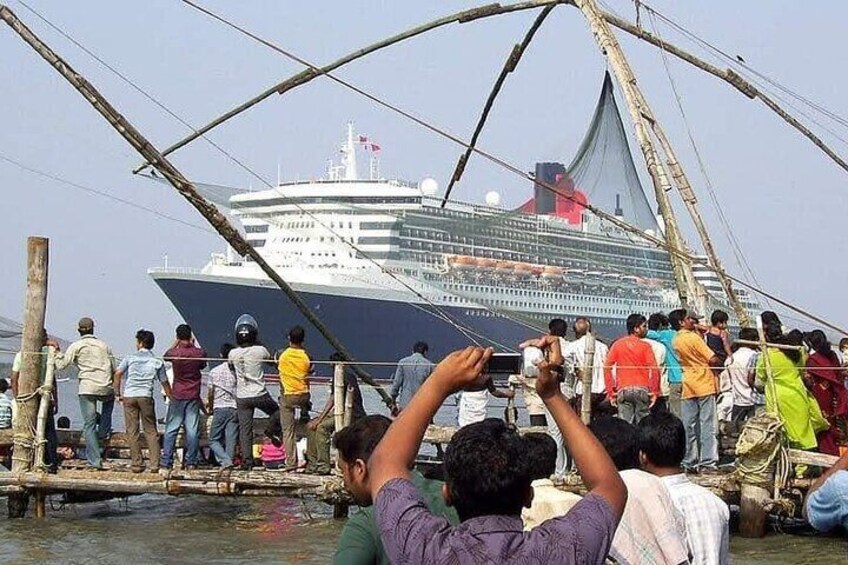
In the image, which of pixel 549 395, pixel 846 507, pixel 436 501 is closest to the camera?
pixel 549 395

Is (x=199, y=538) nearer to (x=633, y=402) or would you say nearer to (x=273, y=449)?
(x=273, y=449)

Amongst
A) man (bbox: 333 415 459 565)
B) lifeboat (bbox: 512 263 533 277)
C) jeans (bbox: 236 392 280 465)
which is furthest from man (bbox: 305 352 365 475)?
lifeboat (bbox: 512 263 533 277)

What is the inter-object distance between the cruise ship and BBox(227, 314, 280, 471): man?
32374 millimetres

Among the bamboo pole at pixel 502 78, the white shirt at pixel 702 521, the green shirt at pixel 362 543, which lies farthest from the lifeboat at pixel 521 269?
the green shirt at pixel 362 543

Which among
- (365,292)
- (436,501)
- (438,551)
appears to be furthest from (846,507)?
(365,292)

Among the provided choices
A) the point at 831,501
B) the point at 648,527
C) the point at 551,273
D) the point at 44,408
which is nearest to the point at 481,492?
the point at 648,527

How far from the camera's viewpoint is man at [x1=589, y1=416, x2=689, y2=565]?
3.63 meters

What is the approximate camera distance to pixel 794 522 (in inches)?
424

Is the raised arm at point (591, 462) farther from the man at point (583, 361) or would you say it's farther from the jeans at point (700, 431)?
the jeans at point (700, 431)

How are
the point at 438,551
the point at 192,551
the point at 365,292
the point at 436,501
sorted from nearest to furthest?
the point at 438,551
the point at 436,501
the point at 192,551
the point at 365,292

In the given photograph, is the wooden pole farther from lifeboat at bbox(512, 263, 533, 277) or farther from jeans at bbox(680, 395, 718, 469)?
lifeboat at bbox(512, 263, 533, 277)

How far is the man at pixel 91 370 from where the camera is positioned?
37.1ft

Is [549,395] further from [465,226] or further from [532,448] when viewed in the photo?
[465,226]

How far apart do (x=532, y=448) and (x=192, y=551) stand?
8253 mm
